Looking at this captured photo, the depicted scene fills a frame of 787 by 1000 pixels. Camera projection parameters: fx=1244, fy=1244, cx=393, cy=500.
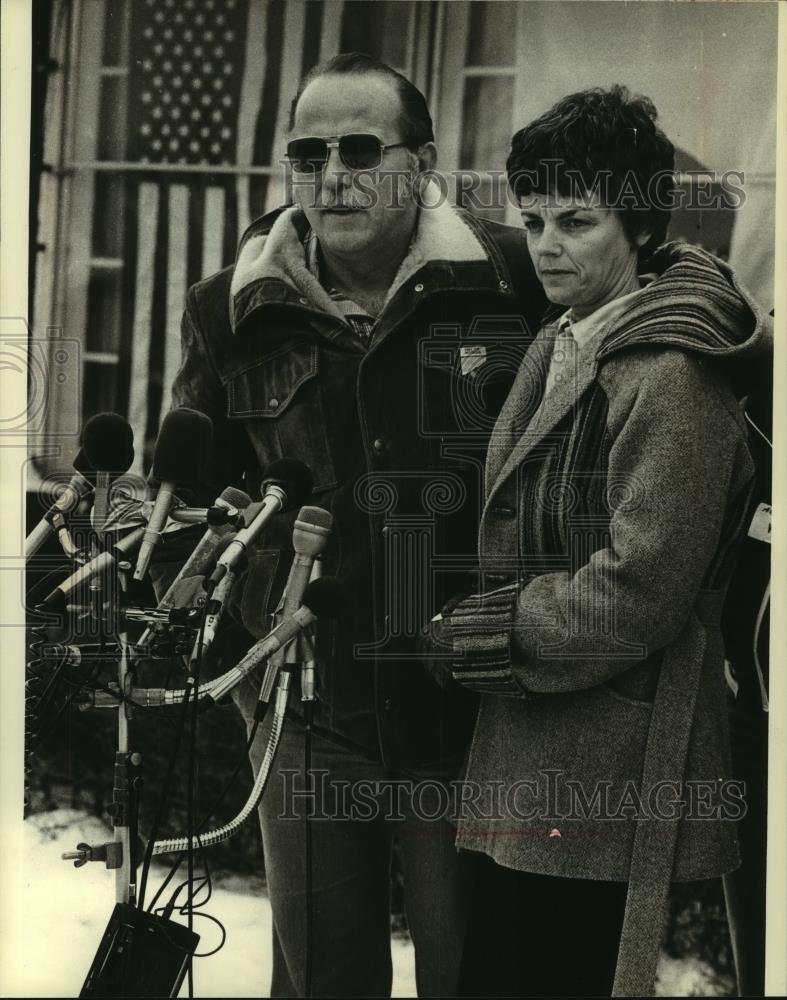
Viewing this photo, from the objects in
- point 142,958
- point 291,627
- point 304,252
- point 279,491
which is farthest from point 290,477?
point 142,958

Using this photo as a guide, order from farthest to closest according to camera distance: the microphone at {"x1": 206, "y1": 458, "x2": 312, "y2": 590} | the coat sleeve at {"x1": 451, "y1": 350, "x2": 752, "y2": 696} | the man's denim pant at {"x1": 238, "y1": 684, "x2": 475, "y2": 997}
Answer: the man's denim pant at {"x1": 238, "y1": 684, "x2": 475, "y2": 997} → the microphone at {"x1": 206, "y1": 458, "x2": 312, "y2": 590} → the coat sleeve at {"x1": 451, "y1": 350, "x2": 752, "y2": 696}

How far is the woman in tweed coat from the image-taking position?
319cm

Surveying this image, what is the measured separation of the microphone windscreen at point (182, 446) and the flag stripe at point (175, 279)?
7 centimetres

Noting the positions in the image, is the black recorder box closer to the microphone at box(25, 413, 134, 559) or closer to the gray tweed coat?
the gray tweed coat

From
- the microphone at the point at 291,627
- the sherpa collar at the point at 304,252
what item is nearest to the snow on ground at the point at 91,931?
the microphone at the point at 291,627

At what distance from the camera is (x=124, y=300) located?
345 cm

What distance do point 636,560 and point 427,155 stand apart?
4.06 ft

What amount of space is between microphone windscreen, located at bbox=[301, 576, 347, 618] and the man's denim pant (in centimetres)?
31

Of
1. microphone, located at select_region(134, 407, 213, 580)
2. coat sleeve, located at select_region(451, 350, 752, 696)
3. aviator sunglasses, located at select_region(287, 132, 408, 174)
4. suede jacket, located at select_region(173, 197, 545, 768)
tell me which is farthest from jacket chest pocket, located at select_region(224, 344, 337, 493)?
coat sleeve, located at select_region(451, 350, 752, 696)

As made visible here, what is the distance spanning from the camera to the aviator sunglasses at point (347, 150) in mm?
3379

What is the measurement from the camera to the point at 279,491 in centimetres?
333

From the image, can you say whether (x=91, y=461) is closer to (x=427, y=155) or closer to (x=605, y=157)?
(x=427, y=155)

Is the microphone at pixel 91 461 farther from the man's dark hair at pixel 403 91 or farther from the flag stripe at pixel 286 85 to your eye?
the man's dark hair at pixel 403 91

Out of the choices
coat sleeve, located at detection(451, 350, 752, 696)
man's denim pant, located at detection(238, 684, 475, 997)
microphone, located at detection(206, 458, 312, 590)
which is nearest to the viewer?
coat sleeve, located at detection(451, 350, 752, 696)
